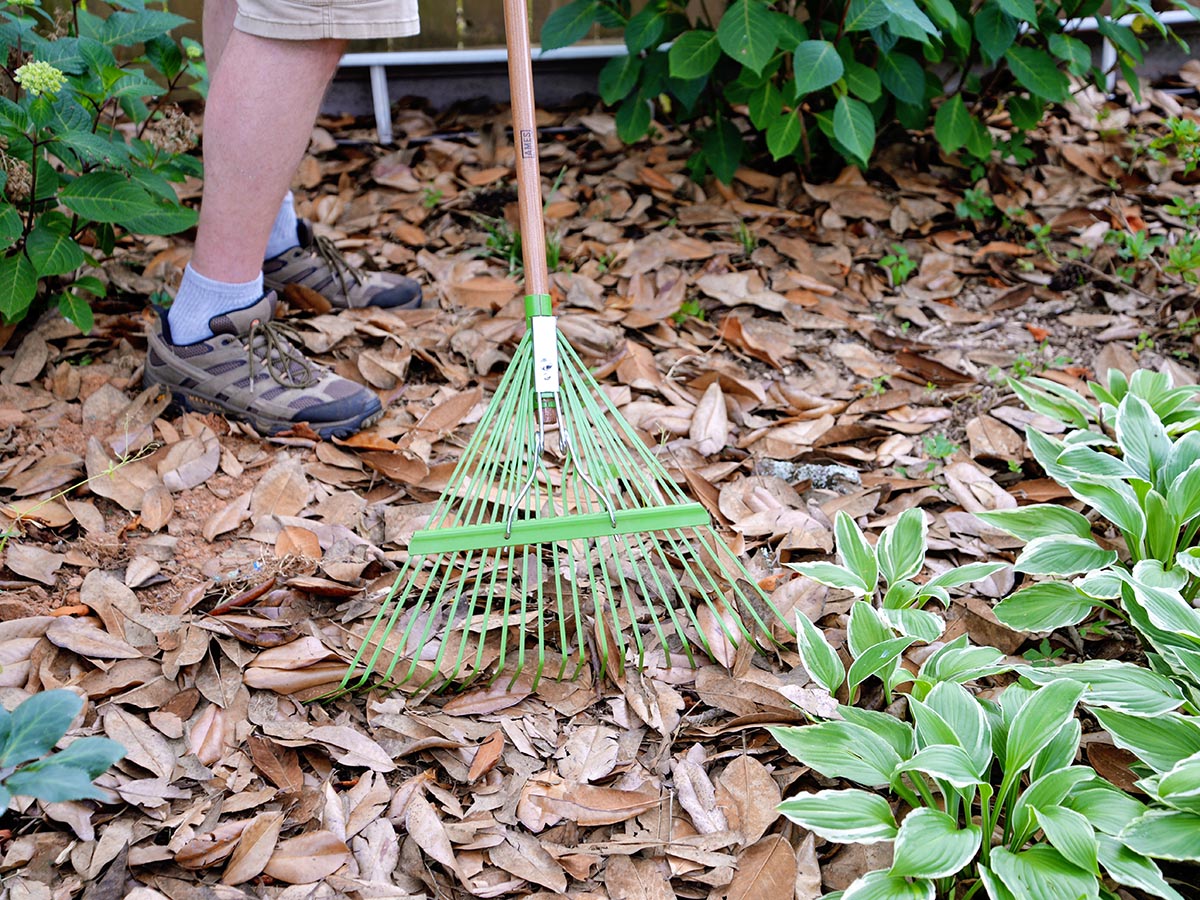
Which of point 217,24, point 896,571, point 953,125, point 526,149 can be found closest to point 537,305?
point 526,149

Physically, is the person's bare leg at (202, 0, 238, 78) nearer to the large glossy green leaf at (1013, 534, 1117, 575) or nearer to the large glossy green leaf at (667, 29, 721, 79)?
the large glossy green leaf at (667, 29, 721, 79)

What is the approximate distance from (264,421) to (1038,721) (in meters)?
1.41

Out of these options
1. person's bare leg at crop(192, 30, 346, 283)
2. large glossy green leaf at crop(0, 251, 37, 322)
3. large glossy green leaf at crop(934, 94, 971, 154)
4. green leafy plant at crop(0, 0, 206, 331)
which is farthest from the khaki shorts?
large glossy green leaf at crop(934, 94, 971, 154)

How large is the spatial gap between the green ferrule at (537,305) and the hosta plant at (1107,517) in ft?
2.48

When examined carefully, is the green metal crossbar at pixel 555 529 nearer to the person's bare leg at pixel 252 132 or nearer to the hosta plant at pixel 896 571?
the hosta plant at pixel 896 571

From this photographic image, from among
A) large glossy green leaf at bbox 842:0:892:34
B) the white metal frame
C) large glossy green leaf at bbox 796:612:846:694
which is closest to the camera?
large glossy green leaf at bbox 796:612:846:694

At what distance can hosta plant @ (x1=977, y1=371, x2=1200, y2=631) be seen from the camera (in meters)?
1.39

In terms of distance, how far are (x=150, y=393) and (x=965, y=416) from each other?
161 centimetres

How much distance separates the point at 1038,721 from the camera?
1.15 metres

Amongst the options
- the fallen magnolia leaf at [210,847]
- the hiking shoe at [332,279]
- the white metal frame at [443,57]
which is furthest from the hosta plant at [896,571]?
the white metal frame at [443,57]

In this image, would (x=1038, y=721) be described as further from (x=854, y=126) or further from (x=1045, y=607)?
(x=854, y=126)

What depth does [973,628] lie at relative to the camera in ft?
4.96

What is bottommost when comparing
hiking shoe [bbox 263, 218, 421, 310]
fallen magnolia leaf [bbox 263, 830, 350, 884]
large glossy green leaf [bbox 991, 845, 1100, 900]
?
fallen magnolia leaf [bbox 263, 830, 350, 884]

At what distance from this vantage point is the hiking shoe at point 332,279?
2229 millimetres
